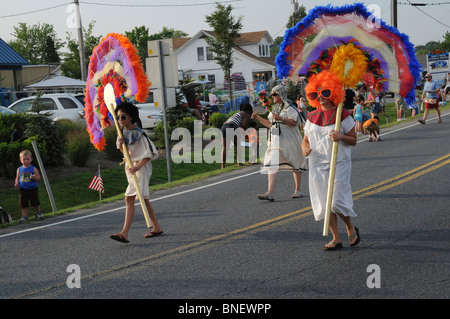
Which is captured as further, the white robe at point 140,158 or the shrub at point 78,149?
the shrub at point 78,149

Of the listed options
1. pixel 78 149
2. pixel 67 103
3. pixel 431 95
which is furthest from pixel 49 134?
pixel 431 95

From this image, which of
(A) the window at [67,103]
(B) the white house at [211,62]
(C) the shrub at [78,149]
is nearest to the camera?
(C) the shrub at [78,149]

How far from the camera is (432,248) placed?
687cm

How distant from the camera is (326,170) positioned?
6.95 metres

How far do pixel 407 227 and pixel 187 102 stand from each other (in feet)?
64.7

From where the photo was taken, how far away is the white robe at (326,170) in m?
6.84

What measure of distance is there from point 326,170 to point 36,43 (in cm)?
12407

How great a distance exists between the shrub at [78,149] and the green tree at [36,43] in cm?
10011

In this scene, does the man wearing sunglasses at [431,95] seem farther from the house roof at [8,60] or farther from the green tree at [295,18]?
the house roof at [8,60]

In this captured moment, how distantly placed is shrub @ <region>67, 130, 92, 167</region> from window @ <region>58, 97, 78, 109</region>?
5985 mm

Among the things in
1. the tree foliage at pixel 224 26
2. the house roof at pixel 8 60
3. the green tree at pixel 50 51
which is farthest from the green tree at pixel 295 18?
the green tree at pixel 50 51

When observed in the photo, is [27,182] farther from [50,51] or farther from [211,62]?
[50,51]

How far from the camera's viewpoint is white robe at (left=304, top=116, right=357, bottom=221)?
6.84 metres
